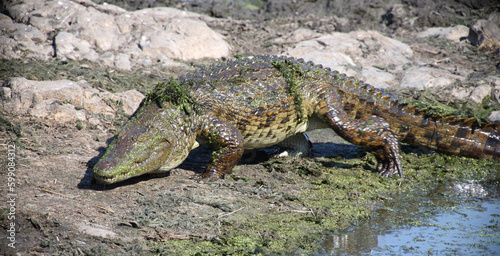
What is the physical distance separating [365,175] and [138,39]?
5.32 m

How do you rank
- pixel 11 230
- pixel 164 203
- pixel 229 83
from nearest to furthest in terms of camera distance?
pixel 11 230 < pixel 164 203 < pixel 229 83

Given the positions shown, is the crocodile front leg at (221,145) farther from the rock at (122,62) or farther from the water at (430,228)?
the rock at (122,62)

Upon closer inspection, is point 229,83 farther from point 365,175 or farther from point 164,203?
point 365,175

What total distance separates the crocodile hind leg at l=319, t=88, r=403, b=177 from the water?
0.59 m

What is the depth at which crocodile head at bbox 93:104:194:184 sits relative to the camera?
14.2 feet

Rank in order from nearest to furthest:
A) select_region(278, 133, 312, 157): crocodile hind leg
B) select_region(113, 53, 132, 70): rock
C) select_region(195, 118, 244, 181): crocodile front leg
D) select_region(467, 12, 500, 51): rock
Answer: select_region(195, 118, 244, 181): crocodile front leg, select_region(278, 133, 312, 157): crocodile hind leg, select_region(113, 53, 132, 70): rock, select_region(467, 12, 500, 51): rock

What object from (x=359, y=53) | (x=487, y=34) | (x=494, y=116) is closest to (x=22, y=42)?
(x=359, y=53)

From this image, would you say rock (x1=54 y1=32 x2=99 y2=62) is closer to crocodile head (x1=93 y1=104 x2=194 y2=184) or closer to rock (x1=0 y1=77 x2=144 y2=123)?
rock (x1=0 y1=77 x2=144 y2=123)

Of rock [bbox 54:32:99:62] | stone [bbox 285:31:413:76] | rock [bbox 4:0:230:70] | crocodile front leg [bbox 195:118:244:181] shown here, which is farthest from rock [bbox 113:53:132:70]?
crocodile front leg [bbox 195:118:244:181]

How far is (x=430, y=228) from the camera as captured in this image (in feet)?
14.6

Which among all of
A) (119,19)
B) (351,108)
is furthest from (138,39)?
(351,108)

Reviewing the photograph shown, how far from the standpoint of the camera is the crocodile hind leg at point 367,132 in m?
5.69

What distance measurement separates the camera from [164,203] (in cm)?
436

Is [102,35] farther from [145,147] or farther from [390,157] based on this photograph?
[390,157]
